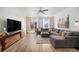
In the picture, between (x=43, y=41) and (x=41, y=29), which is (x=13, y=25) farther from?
(x=43, y=41)

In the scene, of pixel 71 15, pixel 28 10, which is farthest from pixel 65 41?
pixel 28 10

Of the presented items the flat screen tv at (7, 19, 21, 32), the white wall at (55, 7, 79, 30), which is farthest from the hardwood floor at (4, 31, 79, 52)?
the white wall at (55, 7, 79, 30)

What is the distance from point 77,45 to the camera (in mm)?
3824

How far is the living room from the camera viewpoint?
3.73m

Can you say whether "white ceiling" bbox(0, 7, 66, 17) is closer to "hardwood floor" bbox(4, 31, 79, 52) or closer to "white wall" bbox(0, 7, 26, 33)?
"white wall" bbox(0, 7, 26, 33)

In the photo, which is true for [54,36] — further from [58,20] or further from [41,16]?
[41,16]

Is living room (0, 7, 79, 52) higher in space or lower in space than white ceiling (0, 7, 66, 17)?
lower

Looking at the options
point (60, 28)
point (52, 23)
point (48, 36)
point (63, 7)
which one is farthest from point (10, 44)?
point (63, 7)

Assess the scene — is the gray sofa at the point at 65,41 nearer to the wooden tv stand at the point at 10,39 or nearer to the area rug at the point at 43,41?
the area rug at the point at 43,41

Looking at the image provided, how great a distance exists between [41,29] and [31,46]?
2.60 feet

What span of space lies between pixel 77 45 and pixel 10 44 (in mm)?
2656

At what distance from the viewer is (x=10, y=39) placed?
4.07m

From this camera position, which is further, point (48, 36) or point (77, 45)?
point (48, 36)
